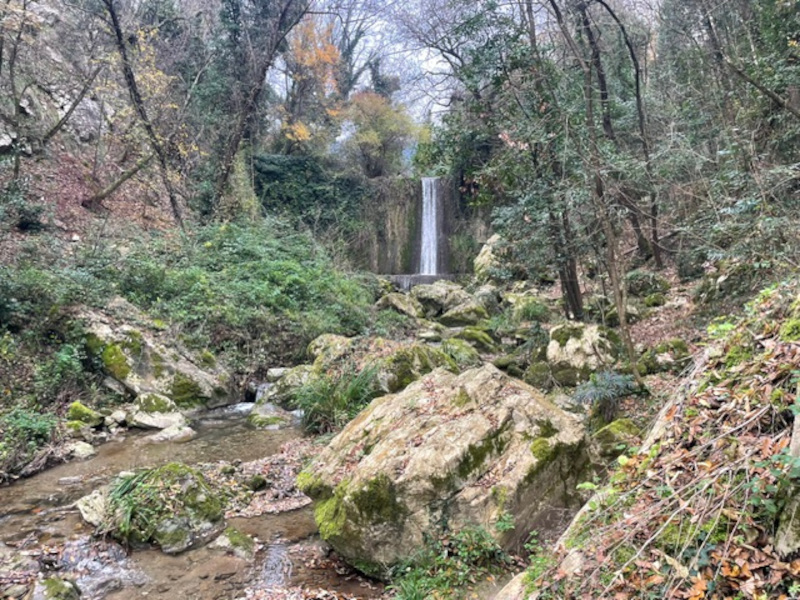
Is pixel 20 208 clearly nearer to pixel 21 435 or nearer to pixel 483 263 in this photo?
pixel 21 435

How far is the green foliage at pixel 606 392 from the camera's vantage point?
549cm

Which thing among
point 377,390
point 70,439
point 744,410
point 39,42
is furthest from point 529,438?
point 39,42

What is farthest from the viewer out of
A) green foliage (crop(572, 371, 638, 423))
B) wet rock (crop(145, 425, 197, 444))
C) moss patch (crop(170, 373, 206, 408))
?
moss patch (crop(170, 373, 206, 408))

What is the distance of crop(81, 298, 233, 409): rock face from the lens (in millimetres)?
7488

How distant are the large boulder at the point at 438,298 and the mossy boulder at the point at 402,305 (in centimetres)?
43

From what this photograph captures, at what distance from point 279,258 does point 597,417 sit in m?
9.60

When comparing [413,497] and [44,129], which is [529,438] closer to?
[413,497]

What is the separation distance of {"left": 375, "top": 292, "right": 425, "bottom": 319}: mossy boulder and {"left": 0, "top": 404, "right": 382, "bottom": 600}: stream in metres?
9.33

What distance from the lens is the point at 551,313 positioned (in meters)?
10.6

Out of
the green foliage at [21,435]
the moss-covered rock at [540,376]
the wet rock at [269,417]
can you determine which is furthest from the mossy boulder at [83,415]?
Answer: the moss-covered rock at [540,376]

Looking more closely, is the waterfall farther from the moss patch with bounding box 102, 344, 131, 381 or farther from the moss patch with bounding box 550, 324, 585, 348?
the moss patch with bounding box 102, 344, 131, 381

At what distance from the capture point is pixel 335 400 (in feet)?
22.9

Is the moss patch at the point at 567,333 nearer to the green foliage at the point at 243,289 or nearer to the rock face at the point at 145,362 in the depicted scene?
the green foliage at the point at 243,289

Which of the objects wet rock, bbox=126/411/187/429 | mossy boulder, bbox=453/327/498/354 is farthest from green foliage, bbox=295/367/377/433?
mossy boulder, bbox=453/327/498/354
